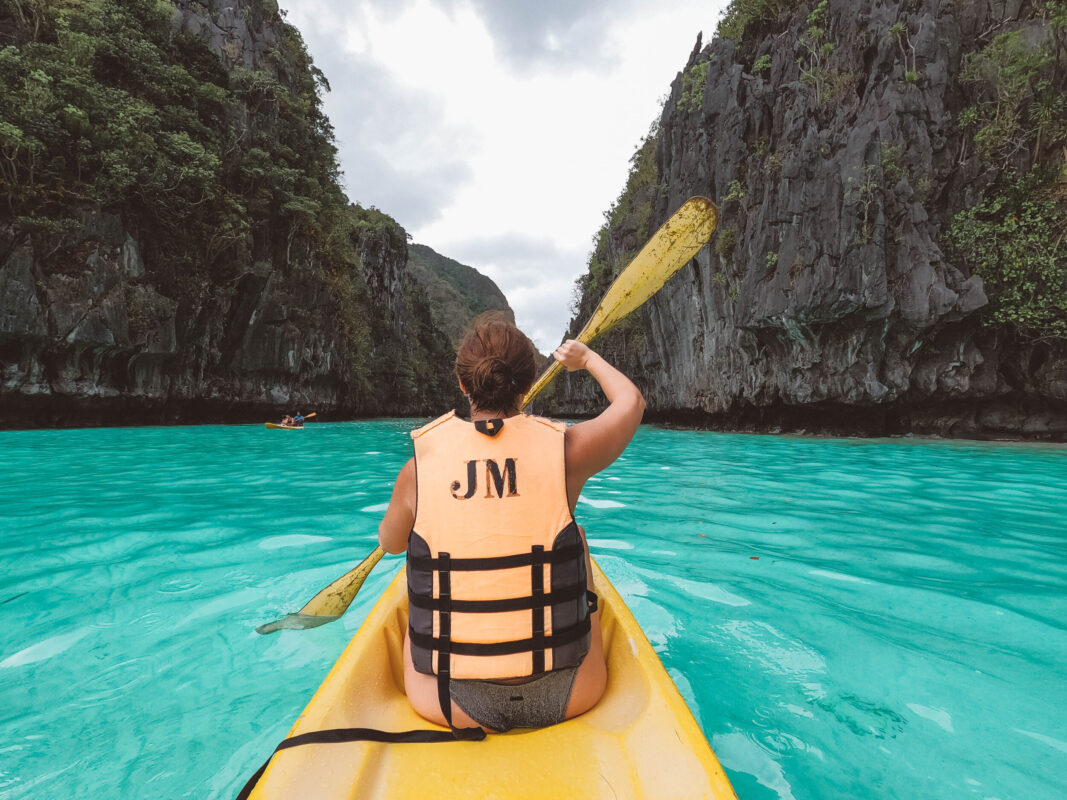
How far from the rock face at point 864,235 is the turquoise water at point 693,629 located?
10323mm

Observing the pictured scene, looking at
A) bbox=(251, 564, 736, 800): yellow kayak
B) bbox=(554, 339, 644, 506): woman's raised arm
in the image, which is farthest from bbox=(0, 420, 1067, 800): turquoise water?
bbox=(554, 339, 644, 506): woman's raised arm

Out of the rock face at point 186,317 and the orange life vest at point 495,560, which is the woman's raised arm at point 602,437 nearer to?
the orange life vest at point 495,560

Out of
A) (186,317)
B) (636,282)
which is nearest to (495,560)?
(636,282)

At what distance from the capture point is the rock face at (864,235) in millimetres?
13500

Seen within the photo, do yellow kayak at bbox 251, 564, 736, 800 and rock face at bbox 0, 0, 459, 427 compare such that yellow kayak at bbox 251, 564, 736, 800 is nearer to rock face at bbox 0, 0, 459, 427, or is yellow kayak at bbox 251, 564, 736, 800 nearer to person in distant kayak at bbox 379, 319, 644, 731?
person in distant kayak at bbox 379, 319, 644, 731

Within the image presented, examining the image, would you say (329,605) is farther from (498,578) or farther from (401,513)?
(498,578)

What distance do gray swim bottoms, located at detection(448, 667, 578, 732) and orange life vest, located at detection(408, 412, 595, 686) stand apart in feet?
0.13

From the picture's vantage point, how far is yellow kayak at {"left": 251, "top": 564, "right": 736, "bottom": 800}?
1.01 meters

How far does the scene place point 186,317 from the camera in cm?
1802

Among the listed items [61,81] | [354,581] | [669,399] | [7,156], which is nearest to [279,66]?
[61,81]

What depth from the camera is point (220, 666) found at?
6.82 ft

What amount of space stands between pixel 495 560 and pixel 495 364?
54cm

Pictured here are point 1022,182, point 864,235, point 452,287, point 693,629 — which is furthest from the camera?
point 452,287

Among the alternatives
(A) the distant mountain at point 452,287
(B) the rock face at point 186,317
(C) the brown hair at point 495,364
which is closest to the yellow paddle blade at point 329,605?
(C) the brown hair at point 495,364
